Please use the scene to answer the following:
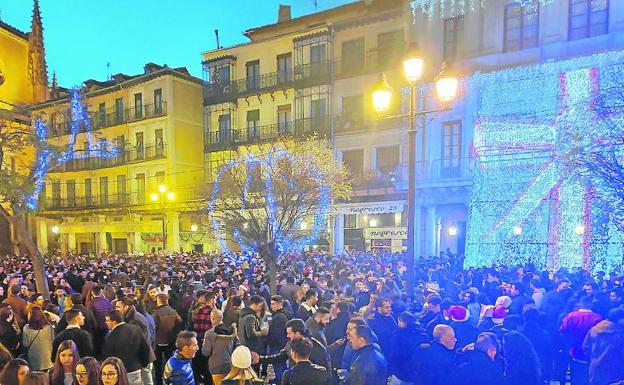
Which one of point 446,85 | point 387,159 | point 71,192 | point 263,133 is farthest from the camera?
point 71,192

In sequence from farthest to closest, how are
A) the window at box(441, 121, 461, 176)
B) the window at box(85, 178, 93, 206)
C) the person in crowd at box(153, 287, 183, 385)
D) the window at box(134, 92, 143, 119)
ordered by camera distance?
the window at box(85, 178, 93, 206) → the window at box(134, 92, 143, 119) → the window at box(441, 121, 461, 176) → the person in crowd at box(153, 287, 183, 385)

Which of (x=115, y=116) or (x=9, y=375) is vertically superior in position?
(x=115, y=116)

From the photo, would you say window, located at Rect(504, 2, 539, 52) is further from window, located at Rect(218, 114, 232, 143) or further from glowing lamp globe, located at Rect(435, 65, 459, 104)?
window, located at Rect(218, 114, 232, 143)

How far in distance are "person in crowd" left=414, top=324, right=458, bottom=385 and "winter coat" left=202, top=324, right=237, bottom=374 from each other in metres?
2.33

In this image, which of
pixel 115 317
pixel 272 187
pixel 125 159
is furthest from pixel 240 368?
pixel 125 159

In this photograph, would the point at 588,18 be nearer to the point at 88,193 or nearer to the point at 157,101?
the point at 157,101

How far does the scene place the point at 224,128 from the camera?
32375mm

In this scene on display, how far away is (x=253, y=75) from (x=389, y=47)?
994cm

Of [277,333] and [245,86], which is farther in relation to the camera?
[245,86]

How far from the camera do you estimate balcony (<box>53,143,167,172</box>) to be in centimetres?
3397

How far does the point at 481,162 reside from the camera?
19.7 m

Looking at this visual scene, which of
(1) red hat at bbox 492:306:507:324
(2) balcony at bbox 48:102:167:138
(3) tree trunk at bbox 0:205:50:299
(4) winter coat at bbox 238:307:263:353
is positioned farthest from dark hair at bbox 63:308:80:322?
(2) balcony at bbox 48:102:167:138

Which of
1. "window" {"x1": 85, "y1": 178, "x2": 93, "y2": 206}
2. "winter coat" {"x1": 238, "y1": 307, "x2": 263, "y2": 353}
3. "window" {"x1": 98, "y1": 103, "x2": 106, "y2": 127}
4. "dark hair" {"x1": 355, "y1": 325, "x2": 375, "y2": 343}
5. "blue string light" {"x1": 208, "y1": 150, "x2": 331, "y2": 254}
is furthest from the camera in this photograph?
"window" {"x1": 85, "y1": 178, "x2": 93, "y2": 206}

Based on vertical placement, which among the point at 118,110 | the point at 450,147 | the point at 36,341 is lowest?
the point at 36,341
